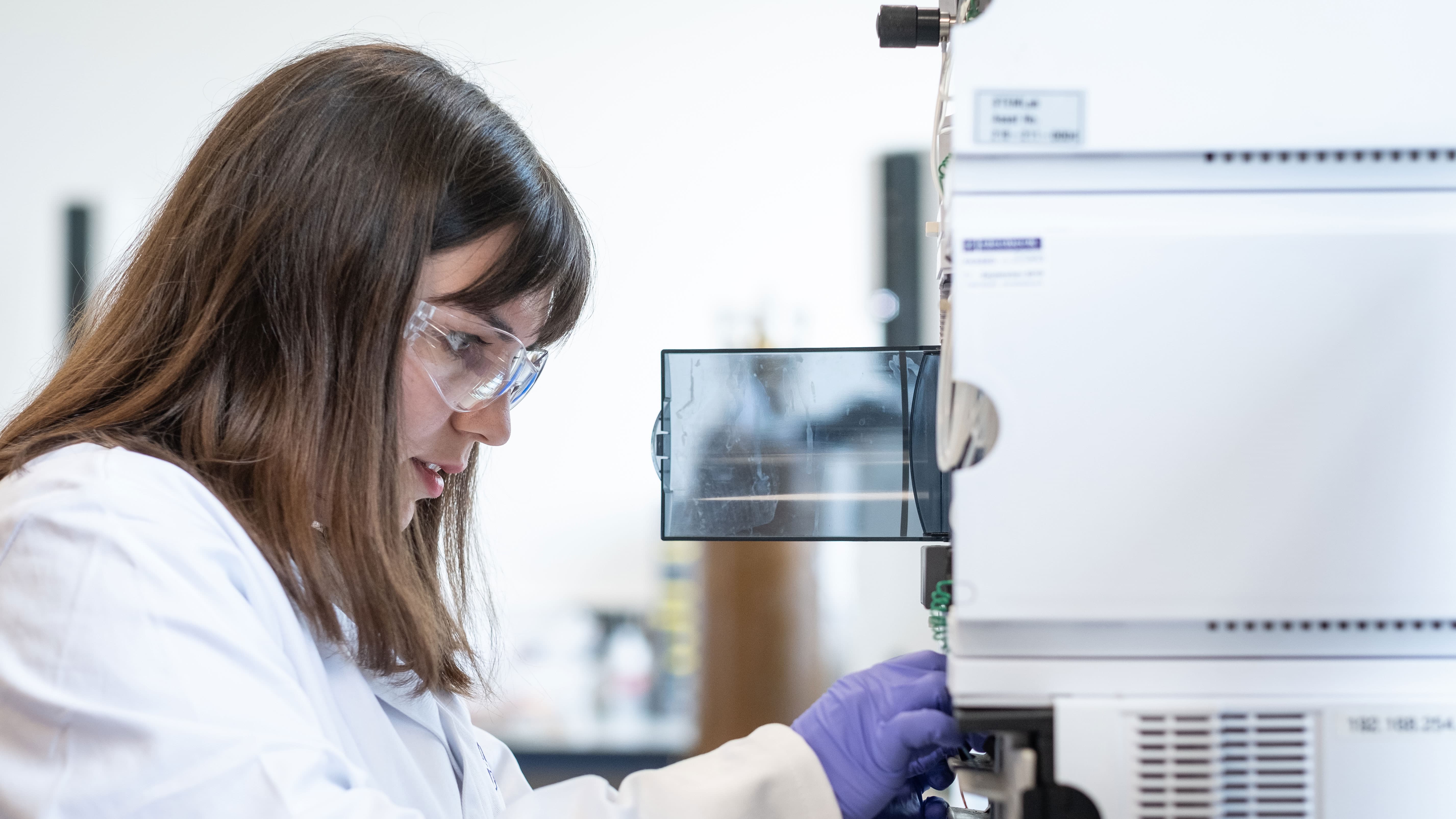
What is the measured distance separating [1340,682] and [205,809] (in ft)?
2.04

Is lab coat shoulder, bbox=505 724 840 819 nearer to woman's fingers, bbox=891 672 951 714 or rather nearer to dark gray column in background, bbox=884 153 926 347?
woman's fingers, bbox=891 672 951 714

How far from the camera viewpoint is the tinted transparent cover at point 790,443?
75 cm

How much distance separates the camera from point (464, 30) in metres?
2.15

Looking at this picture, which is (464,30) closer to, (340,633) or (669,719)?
(669,719)

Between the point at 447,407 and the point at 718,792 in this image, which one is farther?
the point at 447,407

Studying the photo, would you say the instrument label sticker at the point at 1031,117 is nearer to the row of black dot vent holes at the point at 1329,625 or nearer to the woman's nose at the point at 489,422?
the row of black dot vent holes at the point at 1329,625

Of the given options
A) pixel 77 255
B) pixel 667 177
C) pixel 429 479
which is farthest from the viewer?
pixel 77 255

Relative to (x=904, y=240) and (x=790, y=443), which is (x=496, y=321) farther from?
(x=904, y=240)

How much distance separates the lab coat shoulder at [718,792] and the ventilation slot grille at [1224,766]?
0.76ft

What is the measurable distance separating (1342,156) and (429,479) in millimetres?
764

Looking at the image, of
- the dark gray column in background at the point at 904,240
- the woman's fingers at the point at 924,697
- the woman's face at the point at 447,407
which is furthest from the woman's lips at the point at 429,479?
the dark gray column in background at the point at 904,240

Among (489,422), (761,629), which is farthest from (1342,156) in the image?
(761,629)

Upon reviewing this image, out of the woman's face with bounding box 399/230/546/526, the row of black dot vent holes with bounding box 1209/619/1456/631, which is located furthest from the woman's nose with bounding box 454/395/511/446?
the row of black dot vent holes with bounding box 1209/619/1456/631

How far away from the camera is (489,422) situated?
89cm
